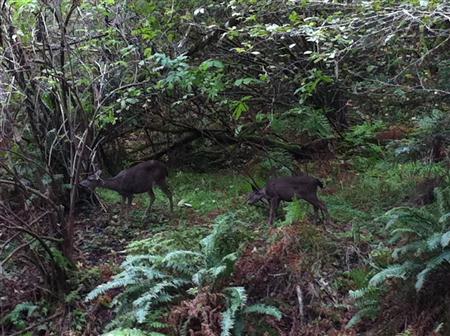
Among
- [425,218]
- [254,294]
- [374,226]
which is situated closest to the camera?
[425,218]

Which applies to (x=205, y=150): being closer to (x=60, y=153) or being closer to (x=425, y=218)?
(x=60, y=153)

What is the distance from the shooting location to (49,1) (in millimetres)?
8336

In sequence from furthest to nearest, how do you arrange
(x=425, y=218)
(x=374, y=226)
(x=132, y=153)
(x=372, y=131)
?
(x=132, y=153) → (x=372, y=131) → (x=374, y=226) → (x=425, y=218)

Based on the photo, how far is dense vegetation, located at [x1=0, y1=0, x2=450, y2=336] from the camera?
6.62 m

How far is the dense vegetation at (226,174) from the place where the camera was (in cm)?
662

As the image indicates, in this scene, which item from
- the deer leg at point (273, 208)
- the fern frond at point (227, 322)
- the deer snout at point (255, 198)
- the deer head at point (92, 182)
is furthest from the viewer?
the deer head at point (92, 182)

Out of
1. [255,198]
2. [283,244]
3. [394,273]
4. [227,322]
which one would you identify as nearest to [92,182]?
[255,198]

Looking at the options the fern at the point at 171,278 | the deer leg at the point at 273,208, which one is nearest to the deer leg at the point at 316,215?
the deer leg at the point at 273,208

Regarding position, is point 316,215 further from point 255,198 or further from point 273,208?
point 255,198

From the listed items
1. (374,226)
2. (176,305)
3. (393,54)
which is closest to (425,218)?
(374,226)

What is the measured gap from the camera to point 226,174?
12.2m

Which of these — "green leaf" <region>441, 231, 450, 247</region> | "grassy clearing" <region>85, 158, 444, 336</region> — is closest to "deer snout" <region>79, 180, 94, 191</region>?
"grassy clearing" <region>85, 158, 444, 336</region>

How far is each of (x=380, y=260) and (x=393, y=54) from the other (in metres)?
4.10

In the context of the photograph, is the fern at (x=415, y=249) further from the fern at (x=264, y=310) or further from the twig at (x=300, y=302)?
the fern at (x=264, y=310)
